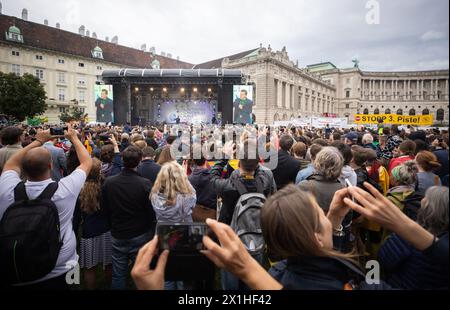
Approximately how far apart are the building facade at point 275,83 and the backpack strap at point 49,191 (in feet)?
115

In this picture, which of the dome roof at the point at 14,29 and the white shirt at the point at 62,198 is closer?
the white shirt at the point at 62,198

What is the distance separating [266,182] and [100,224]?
102 inches

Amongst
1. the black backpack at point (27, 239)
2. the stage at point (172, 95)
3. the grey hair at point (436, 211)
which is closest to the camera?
the grey hair at point (436, 211)

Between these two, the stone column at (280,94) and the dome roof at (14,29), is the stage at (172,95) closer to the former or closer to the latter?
the stone column at (280,94)

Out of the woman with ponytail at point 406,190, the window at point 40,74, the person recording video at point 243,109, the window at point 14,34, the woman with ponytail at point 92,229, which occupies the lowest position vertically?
the woman with ponytail at point 92,229

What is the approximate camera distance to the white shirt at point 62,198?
2.33 m

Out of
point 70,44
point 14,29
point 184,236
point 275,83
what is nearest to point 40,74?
point 14,29

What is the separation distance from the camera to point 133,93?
26.5 metres

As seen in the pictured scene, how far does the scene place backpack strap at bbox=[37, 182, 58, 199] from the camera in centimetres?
223

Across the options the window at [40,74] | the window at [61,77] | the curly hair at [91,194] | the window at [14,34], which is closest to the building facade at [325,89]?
the window at [61,77]

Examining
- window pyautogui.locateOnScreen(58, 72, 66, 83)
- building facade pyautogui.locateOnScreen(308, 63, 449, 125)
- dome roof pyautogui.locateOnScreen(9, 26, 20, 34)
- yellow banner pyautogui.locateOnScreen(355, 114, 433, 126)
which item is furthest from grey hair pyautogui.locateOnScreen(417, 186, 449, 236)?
building facade pyautogui.locateOnScreen(308, 63, 449, 125)
